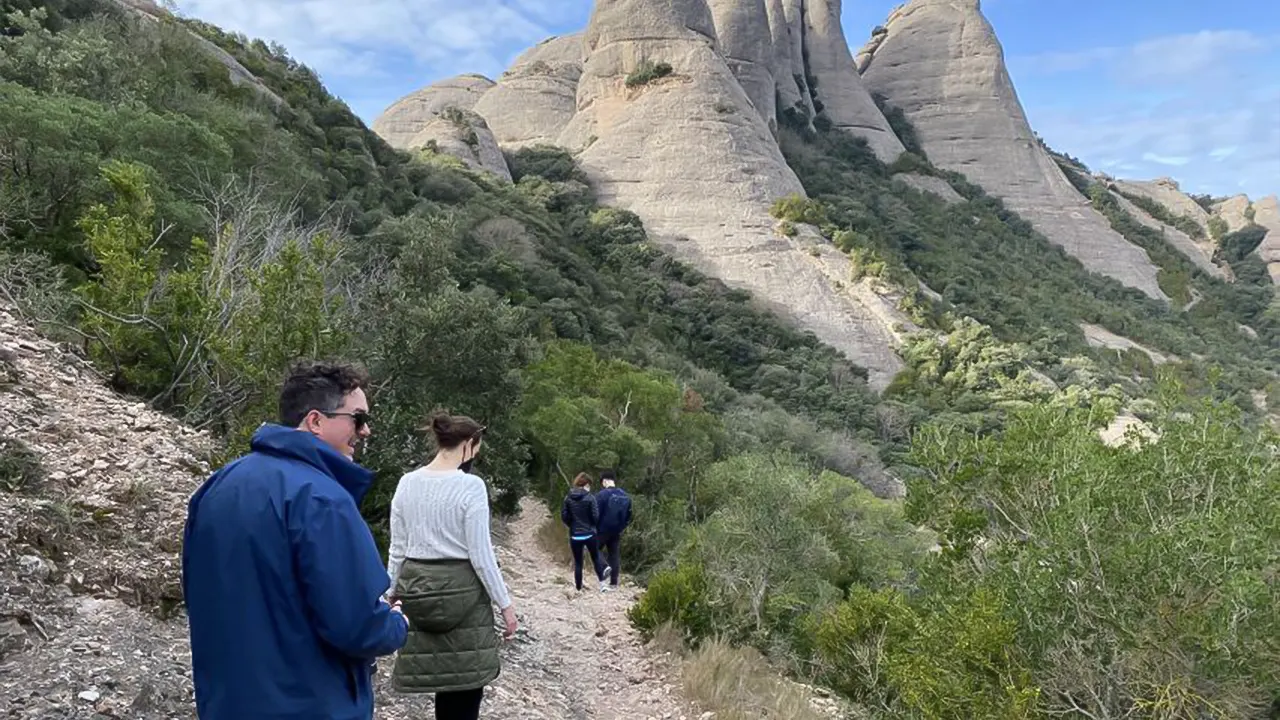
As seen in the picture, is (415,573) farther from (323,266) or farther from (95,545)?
(323,266)

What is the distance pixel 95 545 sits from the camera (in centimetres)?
427

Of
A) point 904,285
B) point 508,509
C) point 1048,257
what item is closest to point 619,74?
point 904,285

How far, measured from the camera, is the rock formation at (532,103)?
177 ft

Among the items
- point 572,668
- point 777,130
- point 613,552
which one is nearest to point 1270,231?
point 777,130

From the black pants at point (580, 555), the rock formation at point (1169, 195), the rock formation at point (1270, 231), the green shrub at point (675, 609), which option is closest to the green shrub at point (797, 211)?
the black pants at point (580, 555)

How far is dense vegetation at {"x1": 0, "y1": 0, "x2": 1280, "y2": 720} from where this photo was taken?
4.75m

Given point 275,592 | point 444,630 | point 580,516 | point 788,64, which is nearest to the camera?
point 275,592

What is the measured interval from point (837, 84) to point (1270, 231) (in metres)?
36.1

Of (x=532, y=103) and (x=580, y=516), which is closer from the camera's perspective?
(x=580, y=516)

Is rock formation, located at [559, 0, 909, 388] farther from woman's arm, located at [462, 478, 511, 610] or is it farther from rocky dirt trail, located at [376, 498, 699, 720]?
woman's arm, located at [462, 478, 511, 610]

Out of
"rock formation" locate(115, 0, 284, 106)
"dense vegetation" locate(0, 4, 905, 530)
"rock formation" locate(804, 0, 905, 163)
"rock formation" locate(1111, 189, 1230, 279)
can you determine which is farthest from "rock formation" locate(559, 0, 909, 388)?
"rock formation" locate(1111, 189, 1230, 279)

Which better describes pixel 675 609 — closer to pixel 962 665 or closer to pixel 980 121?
pixel 962 665

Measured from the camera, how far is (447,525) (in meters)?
3.29

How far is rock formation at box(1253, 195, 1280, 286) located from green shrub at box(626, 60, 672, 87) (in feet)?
156
